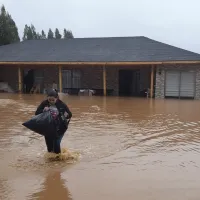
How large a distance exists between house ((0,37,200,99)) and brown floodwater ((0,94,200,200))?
10.8m

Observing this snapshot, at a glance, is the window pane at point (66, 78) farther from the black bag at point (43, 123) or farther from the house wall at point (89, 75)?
the black bag at point (43, 123)

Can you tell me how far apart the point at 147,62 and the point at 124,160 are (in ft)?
46.1

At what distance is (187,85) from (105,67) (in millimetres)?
5426

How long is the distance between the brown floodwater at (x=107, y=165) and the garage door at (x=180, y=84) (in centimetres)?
1071

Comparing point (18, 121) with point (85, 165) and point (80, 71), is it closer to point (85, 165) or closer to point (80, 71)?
point (85, 165)

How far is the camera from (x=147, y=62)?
19.3 metres

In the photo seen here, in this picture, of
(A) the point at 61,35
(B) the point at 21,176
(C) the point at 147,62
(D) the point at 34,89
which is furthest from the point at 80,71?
(A) the point at 61,35

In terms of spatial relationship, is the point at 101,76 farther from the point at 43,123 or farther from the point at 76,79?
the point at 43,123

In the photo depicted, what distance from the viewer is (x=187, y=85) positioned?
1986 centimetres

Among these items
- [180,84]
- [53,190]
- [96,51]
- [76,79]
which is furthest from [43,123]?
[76,79]

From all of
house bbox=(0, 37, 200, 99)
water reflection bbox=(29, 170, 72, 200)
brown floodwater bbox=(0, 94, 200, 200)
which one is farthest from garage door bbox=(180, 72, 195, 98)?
water reflection bbox=(29, 170, 72, 200)

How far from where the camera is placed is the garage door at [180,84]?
19.7 m

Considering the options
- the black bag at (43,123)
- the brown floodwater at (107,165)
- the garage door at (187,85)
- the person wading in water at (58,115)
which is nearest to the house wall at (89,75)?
the garage door at (187,85)

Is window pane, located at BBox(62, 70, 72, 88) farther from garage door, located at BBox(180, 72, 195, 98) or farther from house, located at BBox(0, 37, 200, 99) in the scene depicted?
garage door, located at BBox(180, 72, 195, 98)
